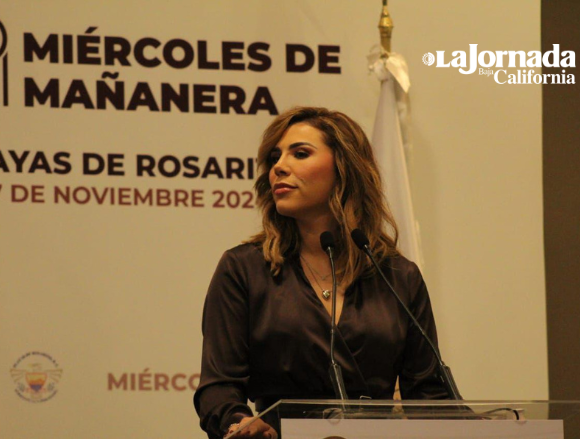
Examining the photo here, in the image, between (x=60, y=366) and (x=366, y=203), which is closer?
(x=366, y=203)

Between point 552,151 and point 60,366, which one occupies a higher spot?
point 552,151

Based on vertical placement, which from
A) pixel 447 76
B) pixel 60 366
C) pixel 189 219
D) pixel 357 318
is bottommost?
pixel 60 366

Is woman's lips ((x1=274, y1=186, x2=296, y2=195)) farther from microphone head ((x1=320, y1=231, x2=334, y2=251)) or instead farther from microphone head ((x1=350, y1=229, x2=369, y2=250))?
microphone head ((x1=350, y1=229, x2=369, y2=250))

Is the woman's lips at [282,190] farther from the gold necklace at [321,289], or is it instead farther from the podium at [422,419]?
the podium at [422,419]

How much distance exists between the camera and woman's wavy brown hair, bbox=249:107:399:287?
10.2ft

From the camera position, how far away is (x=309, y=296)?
300 cm

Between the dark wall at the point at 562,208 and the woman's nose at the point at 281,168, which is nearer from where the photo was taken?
the woman's nose at the point at 281,168

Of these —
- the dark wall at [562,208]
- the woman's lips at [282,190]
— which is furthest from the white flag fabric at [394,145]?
the woman's lips at [282,190]

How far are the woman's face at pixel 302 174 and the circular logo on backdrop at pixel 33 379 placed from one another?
5.84 feet

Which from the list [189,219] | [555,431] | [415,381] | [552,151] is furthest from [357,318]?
[552,151]

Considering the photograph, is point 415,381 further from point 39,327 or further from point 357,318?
point 39,327

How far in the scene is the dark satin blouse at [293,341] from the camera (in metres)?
2.87

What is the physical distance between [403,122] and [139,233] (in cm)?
140

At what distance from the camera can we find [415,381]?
119 inches
